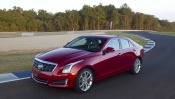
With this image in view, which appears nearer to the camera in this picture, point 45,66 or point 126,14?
point 45,66

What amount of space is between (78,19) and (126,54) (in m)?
81.2

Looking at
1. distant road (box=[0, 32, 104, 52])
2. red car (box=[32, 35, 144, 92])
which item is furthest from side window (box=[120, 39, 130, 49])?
distant road (box=[0, 32, 104, 52])

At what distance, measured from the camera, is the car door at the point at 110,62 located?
22.2 feet

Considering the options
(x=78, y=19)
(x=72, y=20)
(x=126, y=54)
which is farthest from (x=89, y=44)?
(x=78, y=19)

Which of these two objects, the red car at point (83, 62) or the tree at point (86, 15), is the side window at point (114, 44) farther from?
the tree at point (86, 15)

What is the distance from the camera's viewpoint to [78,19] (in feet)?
289

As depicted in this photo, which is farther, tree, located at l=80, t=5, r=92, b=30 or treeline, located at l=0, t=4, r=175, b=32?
tree, located at l=80, t=5, r=92, b=30

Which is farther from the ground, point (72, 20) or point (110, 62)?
point (72, 20)

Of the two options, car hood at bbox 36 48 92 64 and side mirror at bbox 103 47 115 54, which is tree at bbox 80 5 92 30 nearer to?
side mirror at bbox 103 47 115 54

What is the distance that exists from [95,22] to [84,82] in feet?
280

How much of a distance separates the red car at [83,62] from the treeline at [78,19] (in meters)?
60.6

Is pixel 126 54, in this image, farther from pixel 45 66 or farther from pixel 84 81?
pixel 45 66

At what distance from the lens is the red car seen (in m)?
5.85

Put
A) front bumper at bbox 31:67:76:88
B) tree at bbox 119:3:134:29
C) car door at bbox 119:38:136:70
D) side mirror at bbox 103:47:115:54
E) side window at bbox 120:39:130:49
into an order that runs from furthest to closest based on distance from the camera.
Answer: tree at bbox 119:3:134:29 < side window at bbox 120:39:130:49 < car door at bbox 119:38:136:70 < side mirror at bbox 103:47:115:54 < front bumper at bbox 31:67:76:88
